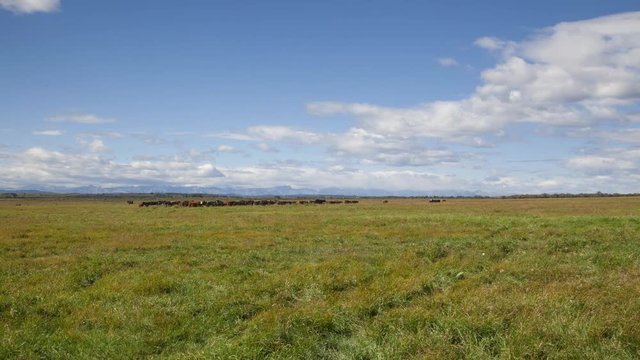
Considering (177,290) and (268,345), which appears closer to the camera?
→ (268,345)

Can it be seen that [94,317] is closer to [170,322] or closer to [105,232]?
[170,322]

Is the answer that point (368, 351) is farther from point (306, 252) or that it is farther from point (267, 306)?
point (306, 252)

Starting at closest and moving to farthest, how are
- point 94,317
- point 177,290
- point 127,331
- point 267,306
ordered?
point 127,331, point 94,317, point 267,306, point 177,290

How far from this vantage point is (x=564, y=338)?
30.5 feet

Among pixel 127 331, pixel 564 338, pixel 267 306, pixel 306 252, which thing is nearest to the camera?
pixel 564 338

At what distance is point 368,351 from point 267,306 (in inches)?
164

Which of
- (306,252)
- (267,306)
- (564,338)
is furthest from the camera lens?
(306,252)

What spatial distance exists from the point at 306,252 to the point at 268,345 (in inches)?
544

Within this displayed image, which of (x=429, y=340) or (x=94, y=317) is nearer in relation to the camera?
(x=429, y=340)

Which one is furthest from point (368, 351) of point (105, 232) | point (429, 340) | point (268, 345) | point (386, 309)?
point (105, 232)

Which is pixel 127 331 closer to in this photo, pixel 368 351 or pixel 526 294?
pixel 368 351

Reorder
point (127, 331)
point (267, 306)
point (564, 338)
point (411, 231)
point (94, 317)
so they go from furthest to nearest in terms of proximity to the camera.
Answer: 1. point (411, 231)
2. point (267, 306)
3. point (94, 317)
4. point (127, 331)
5. point (564, 338)

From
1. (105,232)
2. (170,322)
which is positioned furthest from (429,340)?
(105,232)

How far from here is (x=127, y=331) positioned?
11031 mm
